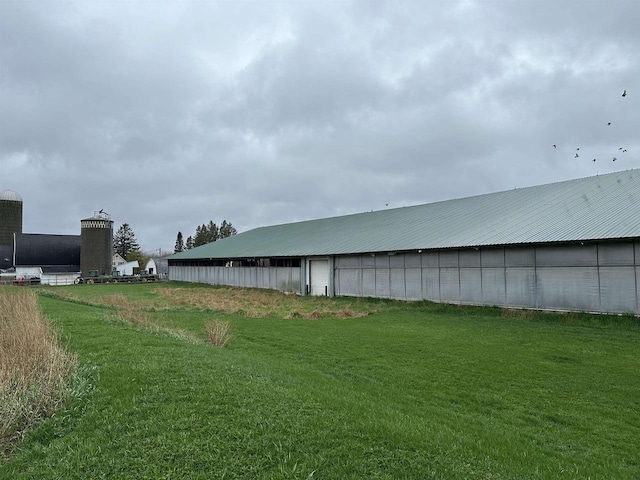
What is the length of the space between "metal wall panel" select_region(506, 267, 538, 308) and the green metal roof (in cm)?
167

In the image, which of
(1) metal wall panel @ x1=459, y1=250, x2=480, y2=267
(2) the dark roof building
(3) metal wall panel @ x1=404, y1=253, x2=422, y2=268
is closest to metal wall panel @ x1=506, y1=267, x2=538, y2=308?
(1) metal wall panel @ x1=459, y1=250, x2=480, y2=267

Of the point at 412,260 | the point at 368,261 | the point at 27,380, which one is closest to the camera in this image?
the point at 27,380

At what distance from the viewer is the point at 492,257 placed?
2380cm

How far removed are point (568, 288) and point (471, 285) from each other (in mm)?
5104

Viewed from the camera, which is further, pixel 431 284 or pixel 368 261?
pixel 368 261

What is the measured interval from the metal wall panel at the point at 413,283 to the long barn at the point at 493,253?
6cm

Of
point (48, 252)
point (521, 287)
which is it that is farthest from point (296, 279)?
point (48, 252)

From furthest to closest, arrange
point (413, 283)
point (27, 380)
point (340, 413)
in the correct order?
point (413, 283)
point (27, 380)
point (340, 413)

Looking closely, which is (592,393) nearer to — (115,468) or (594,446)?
(594,446)

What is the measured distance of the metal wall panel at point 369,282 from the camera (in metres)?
30.9

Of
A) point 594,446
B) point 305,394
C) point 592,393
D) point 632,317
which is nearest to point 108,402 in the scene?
point 305,394

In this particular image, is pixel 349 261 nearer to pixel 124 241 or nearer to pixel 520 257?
Result: pixel 520 257

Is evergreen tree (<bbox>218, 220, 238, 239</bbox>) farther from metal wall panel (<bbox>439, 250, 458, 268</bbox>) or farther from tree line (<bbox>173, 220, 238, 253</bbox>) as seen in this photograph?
metal wall panel (<bbox>439, 250, 458, 268</bbox>)

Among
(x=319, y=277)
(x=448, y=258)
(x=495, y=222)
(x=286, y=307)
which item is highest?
(x=495, y=222)
